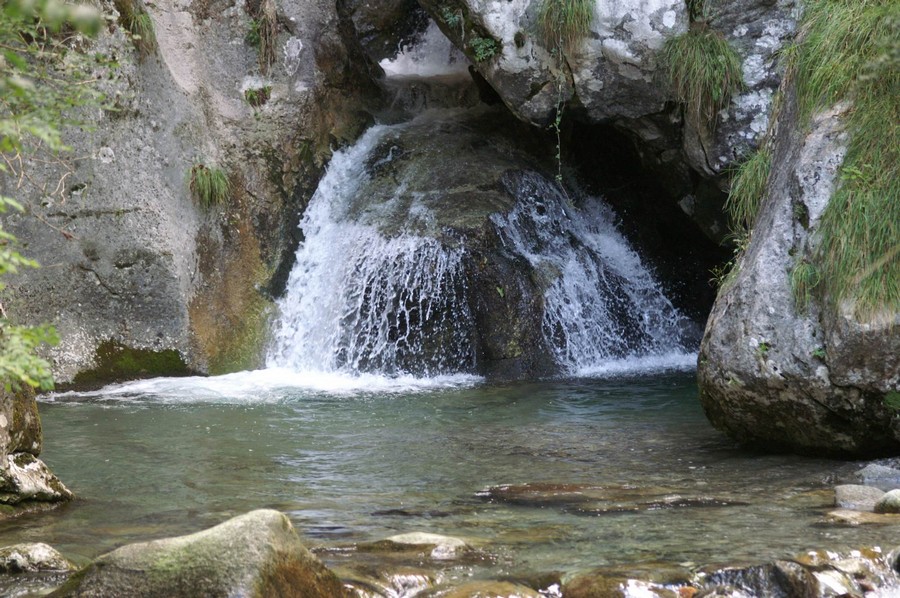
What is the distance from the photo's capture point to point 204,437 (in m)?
7.15

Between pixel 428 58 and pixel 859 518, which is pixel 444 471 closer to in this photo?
pixel 859 518

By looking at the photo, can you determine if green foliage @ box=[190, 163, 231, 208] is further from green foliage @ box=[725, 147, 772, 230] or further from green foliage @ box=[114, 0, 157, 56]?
green foliage @ box=[725, 147, 772, 230]

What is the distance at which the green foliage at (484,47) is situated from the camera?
10008 millimetres

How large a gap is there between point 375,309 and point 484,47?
9.80 ft

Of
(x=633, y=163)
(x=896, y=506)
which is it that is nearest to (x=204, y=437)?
(x=896, y=506)

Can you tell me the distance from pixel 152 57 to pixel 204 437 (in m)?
5.48

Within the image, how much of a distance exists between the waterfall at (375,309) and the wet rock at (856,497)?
18.4 ft

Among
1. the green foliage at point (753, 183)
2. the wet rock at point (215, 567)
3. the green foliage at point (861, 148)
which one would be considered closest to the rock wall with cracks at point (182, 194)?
the green foliage at point (753, 183)

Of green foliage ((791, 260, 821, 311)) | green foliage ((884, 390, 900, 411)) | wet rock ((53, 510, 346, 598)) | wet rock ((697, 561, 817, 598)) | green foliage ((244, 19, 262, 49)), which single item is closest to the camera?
wet rock ((53, 510, 346, 598))

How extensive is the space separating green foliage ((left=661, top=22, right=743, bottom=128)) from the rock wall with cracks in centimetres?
463

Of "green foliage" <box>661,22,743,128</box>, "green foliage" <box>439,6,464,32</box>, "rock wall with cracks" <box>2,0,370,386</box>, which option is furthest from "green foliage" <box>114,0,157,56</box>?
"green foliage" <box>661,22,743,128</box>

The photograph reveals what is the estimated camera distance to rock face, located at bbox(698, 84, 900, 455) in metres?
5.54

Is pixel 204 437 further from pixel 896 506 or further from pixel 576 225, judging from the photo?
pixel 576 225

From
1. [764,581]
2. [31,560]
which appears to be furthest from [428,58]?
[764,581]
